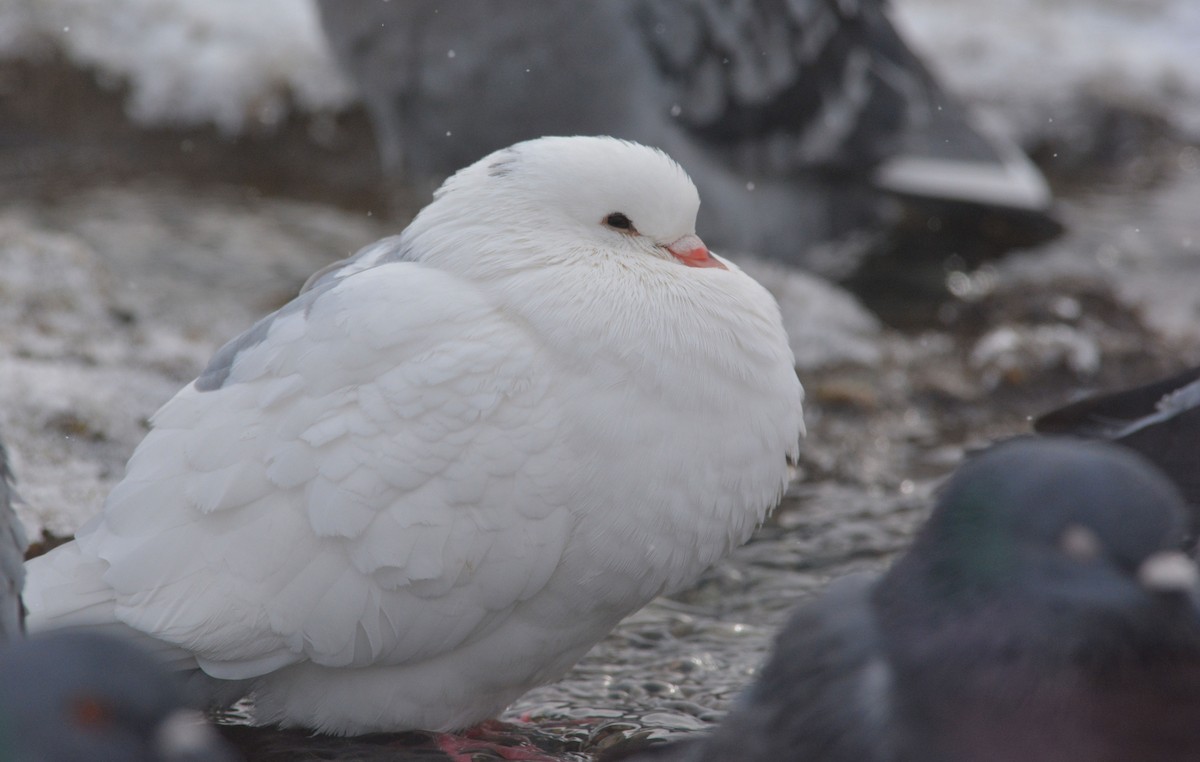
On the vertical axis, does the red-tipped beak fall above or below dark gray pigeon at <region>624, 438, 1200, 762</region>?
above

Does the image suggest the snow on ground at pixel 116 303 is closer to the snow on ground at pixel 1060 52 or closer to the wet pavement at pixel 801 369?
the wet pavement at pixel 801 369

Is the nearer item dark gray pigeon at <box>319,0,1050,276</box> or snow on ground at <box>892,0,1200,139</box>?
dark gray pigeon at <box>319,0,1050,276</box>

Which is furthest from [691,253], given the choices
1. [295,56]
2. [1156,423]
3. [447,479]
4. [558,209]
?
[295,56]

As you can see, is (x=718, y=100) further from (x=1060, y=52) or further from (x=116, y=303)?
(x=1060, y=52)

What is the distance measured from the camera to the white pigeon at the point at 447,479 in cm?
277

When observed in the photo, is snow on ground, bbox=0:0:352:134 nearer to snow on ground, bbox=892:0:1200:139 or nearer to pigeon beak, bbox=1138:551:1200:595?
snow on ground, bbox=892:0:1200:139

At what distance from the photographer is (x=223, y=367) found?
3070 mm

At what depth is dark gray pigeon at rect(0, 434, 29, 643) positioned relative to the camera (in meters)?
2.44

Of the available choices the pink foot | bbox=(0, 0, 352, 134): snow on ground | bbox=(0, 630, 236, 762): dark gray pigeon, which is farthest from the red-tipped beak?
bbox=(0, 0, 352, 134): snow on ground

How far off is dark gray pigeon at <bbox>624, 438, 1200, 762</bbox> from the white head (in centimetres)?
121

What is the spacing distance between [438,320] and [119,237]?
3.84 meters

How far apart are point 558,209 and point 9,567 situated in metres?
1.34

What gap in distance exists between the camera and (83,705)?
1.84 m

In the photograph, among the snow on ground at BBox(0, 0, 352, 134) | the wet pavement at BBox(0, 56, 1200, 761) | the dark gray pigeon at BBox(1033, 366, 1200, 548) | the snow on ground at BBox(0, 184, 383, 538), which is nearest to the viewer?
the dark gray pigeon at BBox(1033, 366, 1200, 548)
